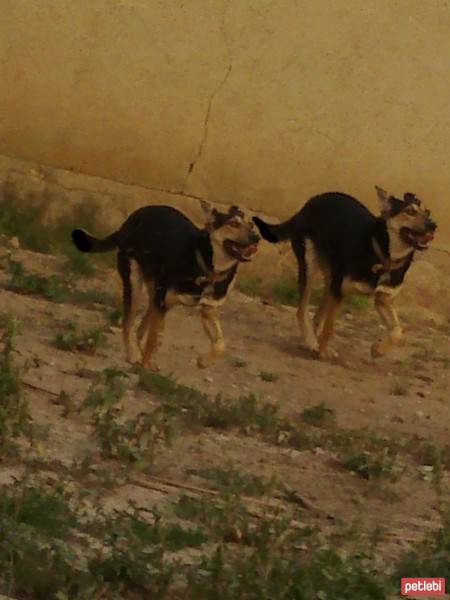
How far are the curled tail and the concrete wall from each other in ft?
4.14

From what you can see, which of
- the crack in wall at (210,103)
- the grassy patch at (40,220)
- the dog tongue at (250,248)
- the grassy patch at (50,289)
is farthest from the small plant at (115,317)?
the crack in wall at (210,103)

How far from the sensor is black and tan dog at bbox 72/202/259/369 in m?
7.60

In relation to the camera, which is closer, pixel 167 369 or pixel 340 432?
pixel 340 432

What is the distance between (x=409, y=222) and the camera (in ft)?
27.8

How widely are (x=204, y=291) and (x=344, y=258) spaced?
4.94 ft

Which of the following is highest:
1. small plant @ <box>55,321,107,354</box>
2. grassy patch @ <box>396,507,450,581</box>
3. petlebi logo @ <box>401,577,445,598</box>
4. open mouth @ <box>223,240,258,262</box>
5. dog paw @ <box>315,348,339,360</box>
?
open mouth @ <box>223,240,258,262</box>

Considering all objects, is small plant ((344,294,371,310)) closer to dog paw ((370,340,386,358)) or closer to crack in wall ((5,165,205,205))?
crack in wall ((5,165,205,205))

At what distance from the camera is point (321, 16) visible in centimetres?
1073

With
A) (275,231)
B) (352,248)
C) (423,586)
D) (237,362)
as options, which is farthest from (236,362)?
(423,586)

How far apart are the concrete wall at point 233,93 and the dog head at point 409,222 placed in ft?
7.71

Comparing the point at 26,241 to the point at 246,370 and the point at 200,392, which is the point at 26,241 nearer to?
the point at 246,370

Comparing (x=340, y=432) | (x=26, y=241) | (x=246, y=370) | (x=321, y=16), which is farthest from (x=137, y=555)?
(x=321, y=16)

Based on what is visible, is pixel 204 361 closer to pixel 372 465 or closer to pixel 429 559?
pixel 372 465

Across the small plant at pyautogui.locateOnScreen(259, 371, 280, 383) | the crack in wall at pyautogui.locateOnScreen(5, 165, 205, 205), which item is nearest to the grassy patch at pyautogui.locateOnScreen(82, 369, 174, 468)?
the small plant at pyautogui.locateOnScreen(259, 371, 280, 383)
